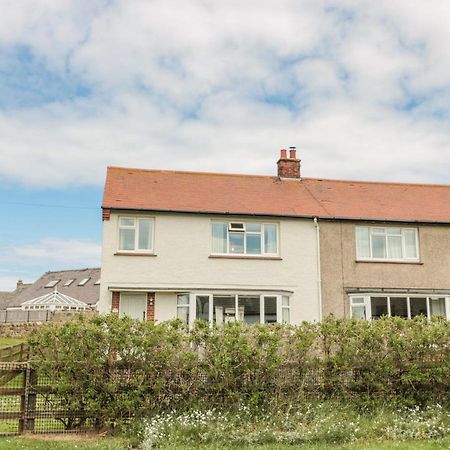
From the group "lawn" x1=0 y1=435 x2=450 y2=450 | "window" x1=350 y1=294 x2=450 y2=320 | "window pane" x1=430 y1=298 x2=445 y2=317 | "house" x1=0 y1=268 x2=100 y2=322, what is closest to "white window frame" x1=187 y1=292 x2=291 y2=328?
"window" x1=350 y1=294 x2=450 y2=320

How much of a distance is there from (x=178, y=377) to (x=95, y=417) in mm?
1636

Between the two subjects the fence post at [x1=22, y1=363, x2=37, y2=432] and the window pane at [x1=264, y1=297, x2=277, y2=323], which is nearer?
the fence post at [x1=22, y1=363, x2=37, y2=432]

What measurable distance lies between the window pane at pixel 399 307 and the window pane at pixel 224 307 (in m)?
6.06

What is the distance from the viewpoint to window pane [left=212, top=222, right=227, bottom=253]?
20688 mm

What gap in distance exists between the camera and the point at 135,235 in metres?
20.1

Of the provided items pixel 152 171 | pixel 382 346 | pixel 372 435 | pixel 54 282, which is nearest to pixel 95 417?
pixel 372 435

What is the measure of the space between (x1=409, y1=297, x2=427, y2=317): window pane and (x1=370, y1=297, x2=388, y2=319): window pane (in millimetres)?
1080

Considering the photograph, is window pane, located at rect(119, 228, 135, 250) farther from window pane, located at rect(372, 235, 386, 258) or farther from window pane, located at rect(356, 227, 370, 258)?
window pane, located at rect(372, 235, 386, 258)

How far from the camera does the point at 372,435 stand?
9.38 meters

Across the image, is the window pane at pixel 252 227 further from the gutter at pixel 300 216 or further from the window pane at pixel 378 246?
the window pane at pixel 378 246

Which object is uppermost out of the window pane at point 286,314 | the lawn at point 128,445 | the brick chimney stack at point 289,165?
the brick chimney stack at point 289,165

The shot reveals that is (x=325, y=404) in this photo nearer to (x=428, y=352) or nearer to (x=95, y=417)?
(x=428, y=352)

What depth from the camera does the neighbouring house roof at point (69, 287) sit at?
159ft

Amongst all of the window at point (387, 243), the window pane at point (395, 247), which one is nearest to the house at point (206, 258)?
the window at point (387, 243)
